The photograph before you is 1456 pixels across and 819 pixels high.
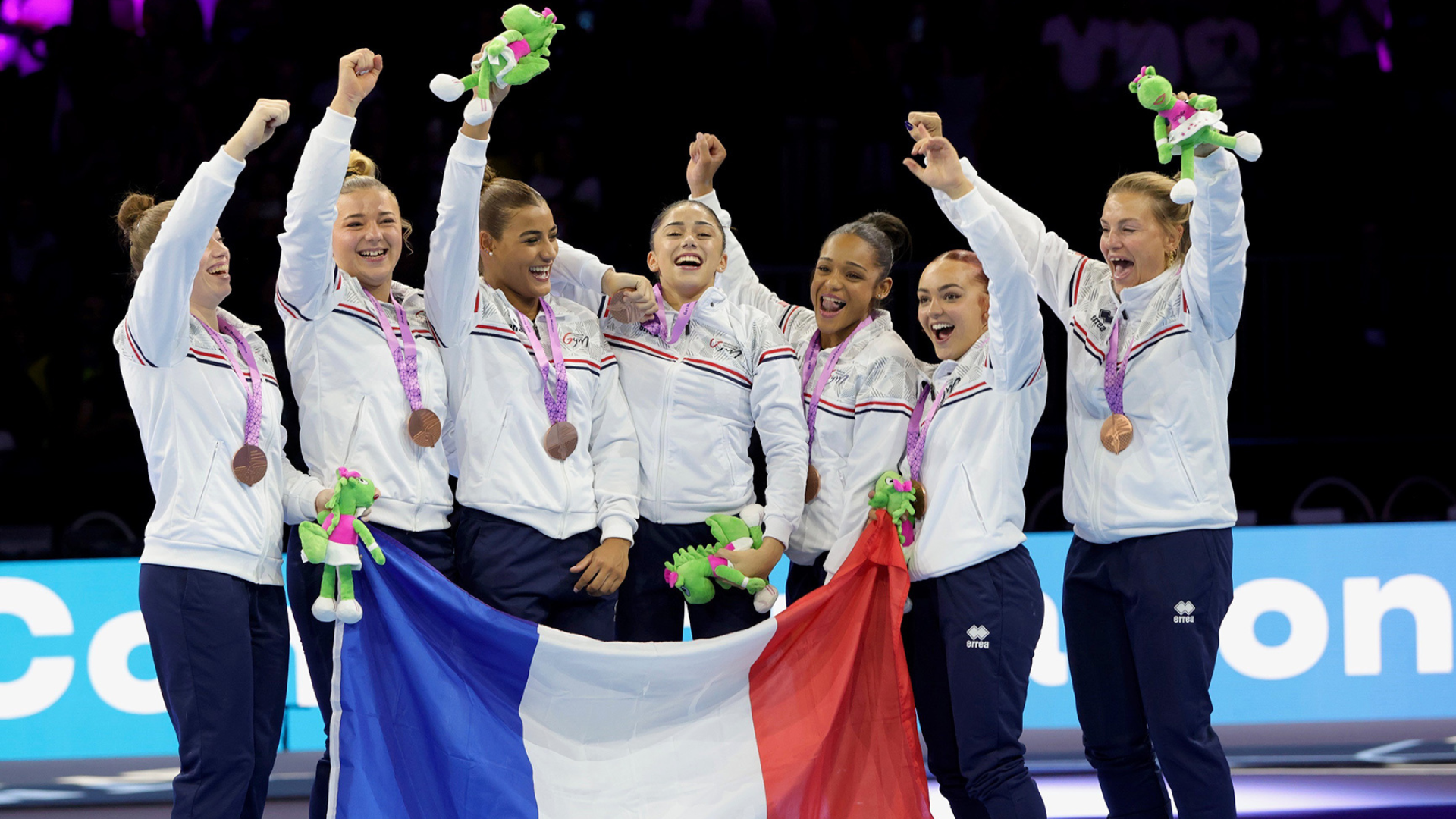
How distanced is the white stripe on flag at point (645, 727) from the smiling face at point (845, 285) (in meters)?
1.01

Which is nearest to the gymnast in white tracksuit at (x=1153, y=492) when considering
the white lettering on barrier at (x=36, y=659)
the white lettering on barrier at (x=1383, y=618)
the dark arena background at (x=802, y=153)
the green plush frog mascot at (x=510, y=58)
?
the green plush frog mascot at (x=510, y=58)

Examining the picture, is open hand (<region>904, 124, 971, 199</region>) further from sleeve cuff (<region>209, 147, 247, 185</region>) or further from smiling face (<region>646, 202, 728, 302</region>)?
sleeve cuff (<region>209, 147, 247, 185</region>)

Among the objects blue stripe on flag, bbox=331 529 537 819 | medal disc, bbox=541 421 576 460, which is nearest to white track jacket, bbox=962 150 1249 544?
medal disc, bbox=541 421 576 460

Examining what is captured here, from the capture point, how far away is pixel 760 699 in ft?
12.5

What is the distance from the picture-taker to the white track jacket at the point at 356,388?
11.7 ft

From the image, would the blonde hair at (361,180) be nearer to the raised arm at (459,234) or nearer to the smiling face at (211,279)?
the raised arm at (459,234)

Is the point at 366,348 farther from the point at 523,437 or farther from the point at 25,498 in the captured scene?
the point at 25,498

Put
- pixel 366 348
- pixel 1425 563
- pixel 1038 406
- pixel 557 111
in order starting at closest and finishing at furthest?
pixel 366 348 → pixel 1038 406 → pixel 1425 563 → pixel 557 111

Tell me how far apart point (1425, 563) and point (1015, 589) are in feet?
9.23

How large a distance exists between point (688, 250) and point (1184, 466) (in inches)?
61.5

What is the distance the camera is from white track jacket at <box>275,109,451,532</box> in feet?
11.7

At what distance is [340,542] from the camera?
344 centimetres

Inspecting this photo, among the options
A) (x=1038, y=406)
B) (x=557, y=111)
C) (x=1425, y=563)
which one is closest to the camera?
(x=1038, y=406)

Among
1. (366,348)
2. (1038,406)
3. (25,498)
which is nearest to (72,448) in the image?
(25,498)
